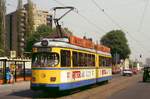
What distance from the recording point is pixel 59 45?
907 inches

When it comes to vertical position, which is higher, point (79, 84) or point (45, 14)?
point (45, 14)

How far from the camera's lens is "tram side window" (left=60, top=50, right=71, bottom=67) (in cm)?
2312

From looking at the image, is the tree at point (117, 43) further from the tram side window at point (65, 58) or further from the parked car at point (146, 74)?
the tram side window at point (65, 58)

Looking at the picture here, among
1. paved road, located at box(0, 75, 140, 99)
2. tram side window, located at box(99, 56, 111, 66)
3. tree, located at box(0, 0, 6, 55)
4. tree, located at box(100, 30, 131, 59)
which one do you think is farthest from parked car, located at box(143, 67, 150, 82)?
tree, located at box(100, 30, 131, 59)

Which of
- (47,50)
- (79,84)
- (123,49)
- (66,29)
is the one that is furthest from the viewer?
(123,49)

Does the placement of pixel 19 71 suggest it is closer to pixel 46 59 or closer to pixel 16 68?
pixel 16 68

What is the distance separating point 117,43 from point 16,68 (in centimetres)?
7631

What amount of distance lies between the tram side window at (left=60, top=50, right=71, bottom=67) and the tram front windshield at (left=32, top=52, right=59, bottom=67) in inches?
14.4

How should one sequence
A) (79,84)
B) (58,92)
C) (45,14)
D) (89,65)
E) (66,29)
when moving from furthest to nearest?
(45,14) < (66,29) < (89,65) < (79,84) < (58,92)

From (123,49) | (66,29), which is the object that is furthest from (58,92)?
(123,49)

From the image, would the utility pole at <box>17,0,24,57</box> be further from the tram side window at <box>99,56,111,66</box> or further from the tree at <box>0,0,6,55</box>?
the tram side window at <box>99,56,111,66</box>

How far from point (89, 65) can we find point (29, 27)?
7360 cm

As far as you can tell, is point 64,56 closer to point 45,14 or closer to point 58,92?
point 58,92

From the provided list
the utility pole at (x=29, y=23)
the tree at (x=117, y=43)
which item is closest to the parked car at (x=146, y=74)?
the utility pole at (x=29, y=23)
